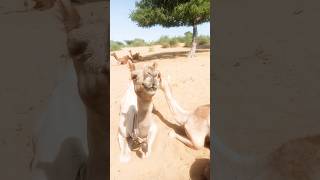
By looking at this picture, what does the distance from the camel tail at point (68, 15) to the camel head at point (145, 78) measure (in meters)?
3.00

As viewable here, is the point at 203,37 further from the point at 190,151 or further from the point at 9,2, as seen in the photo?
the point at 9,2

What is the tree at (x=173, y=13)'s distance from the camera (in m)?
11.0

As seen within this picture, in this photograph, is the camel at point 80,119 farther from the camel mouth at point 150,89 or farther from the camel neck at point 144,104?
the camel neck at point 144,104

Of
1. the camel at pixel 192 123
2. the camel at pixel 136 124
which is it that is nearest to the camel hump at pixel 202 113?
the camel at pixel 192 123

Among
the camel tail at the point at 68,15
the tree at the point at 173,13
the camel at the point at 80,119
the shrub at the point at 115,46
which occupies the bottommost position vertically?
the camel at the point at 80,119

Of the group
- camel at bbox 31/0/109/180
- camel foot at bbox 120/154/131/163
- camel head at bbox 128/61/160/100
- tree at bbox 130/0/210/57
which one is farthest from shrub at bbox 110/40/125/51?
camel at bbox 31/0/109/180

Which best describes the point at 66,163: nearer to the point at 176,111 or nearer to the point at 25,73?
the point at 25,73

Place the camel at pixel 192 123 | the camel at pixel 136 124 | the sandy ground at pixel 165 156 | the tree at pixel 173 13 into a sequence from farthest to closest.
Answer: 1. the tree at pixel 173 13
2. the camel at pixel 136 124
3. the camel at pixel 192 123
4. the sandy ground at pixel 165 156

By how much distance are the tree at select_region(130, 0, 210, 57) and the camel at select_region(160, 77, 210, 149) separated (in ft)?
18.1

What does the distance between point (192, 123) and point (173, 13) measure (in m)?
6.68

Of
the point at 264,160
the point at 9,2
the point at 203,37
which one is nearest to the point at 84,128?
the point at 9,2

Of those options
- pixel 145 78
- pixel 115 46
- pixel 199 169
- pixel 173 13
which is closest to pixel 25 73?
pixel 145 78

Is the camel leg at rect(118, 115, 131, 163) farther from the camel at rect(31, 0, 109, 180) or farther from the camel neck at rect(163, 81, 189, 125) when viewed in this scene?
the camel at rect(31, 0, 109, 180)

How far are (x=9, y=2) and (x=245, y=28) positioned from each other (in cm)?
76
